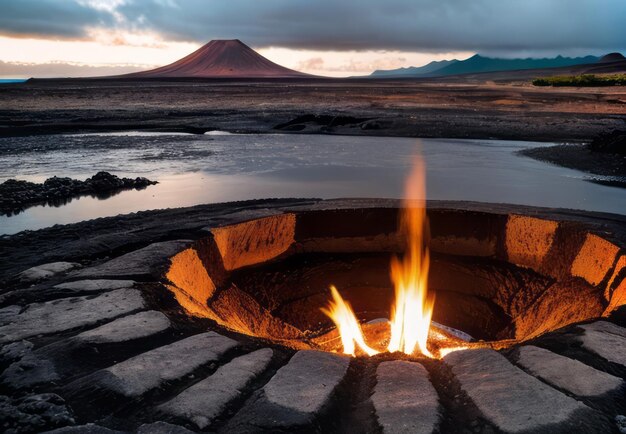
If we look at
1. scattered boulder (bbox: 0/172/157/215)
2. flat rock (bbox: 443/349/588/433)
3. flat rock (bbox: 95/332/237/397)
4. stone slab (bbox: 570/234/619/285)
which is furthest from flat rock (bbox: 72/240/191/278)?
scattered boulder (bbox: 0/172/157/215)

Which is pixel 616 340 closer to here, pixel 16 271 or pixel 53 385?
pixel 53 385

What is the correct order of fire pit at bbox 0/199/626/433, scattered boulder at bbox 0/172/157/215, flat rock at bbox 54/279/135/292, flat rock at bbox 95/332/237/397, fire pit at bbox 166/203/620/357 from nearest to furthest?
fire pit at bbox 0/199/626/433
flat rock at bbox 95/332/237/397
flat rock at bbox 54/279/135/292
fire pit at bbox 166/203/620/357
scattered boulder at bbox 0/172/157/215

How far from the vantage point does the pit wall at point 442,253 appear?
10.3ft

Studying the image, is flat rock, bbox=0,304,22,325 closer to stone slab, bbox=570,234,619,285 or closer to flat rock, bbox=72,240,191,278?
flat rock, bbox=72,240,191,278

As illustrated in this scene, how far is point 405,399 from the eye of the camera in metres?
1.69

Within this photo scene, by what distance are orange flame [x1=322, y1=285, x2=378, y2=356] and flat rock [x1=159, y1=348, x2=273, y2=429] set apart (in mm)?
1638

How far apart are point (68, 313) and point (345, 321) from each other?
7.66 ft

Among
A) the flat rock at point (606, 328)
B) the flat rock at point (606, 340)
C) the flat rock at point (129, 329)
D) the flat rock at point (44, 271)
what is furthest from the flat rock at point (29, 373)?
the flat rock at point (606, 328)

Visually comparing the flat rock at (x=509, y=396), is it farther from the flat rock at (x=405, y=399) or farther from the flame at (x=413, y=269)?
the flame at (x=413, y=269)

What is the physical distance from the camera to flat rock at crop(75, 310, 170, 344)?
2023 millimetres

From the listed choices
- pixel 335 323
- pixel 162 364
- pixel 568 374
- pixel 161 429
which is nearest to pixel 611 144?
pixel 335 323

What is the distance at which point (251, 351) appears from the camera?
203cm

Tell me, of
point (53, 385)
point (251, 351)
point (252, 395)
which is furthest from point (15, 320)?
point (252, 395)

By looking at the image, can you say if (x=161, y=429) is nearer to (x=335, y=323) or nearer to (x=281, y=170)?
(x=335, y=323)
